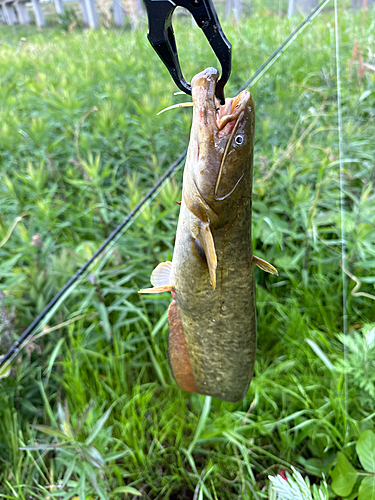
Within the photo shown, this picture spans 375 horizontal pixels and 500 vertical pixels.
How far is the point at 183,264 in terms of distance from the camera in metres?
0.78

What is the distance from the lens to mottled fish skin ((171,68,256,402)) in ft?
2.05

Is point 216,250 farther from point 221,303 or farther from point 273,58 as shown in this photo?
point 273,58

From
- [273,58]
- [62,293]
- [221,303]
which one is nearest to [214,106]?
[221,303]

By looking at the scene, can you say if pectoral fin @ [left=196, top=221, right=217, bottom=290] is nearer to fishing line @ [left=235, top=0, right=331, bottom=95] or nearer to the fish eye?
the fish eye

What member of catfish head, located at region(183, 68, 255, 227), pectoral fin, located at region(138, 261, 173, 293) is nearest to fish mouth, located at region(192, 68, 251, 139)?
catfish head, located at region(183, 68, 255, 227)

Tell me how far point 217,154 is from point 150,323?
1.22 metres

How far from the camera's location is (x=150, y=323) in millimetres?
1704

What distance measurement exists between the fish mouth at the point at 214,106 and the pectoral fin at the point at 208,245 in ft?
0.57

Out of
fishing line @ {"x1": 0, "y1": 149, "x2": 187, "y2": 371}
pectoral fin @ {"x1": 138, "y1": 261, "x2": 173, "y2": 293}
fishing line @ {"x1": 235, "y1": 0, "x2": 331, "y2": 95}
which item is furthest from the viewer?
fishing line @ {"x1": 235, "y1": 0, "x2": 331, "y2": 95}

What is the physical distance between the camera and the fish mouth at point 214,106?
1.90ft

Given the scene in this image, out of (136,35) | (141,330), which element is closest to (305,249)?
(141,330)

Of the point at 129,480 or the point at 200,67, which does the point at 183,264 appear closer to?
the point at 129,480

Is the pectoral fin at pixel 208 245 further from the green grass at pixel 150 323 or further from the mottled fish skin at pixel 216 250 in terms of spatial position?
the green grass at pixel 150 323

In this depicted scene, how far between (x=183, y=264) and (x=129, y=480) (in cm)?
110
